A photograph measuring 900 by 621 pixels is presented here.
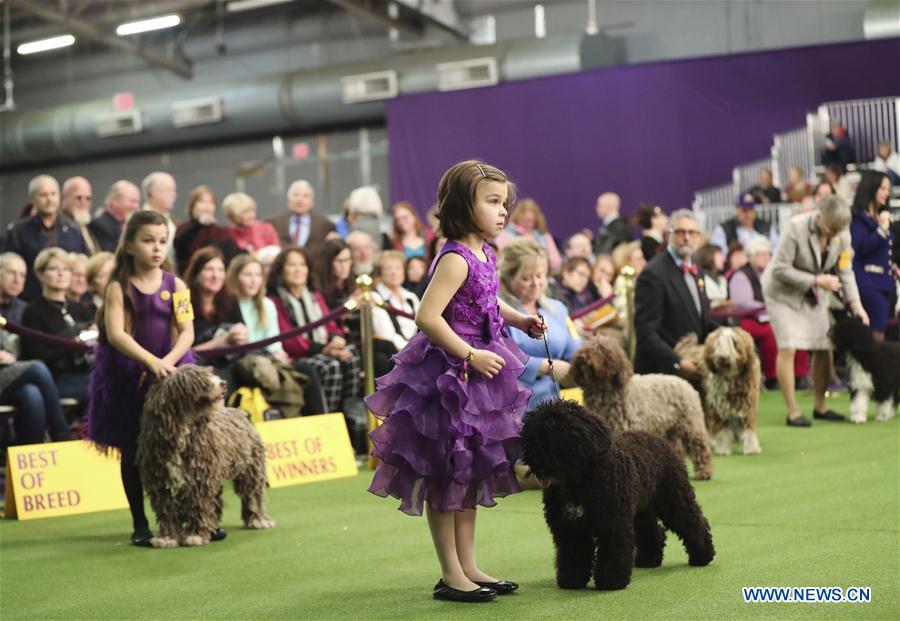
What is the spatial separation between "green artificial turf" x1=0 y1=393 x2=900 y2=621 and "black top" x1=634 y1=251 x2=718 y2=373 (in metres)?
1.03

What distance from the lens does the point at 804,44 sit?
60.7ft

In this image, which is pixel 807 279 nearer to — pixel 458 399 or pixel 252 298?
pixel 252 298

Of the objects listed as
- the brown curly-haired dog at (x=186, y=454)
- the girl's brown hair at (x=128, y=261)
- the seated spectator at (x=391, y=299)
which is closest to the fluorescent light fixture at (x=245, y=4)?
the seated spectator at (x=391, y=299)

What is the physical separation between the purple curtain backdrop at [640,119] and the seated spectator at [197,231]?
10377mm

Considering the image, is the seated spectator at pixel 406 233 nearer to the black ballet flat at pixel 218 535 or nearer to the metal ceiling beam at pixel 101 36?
the black ballet flat at pixel 218 535

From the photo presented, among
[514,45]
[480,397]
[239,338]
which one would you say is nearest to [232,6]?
[514,45]

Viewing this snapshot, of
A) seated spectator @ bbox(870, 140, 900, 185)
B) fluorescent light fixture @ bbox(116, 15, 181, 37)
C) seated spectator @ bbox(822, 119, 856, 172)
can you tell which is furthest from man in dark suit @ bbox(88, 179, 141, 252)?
fluorescent light fixture @ bbox(116, 15, 181, 37)

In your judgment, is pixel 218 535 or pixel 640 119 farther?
pixel 640 119

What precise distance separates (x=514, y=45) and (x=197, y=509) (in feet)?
50.1

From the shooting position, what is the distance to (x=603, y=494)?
3812 mm

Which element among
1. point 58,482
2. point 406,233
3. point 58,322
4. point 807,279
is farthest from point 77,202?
point 807,279

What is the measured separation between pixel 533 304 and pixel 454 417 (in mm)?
2671

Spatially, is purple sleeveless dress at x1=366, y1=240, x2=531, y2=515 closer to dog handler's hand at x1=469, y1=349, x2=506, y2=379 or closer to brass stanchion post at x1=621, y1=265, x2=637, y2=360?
dog handler's hand at x1=469, y1=349, x2=506, y2=379

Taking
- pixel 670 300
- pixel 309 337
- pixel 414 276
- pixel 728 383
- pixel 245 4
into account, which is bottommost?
pixel 728 383
